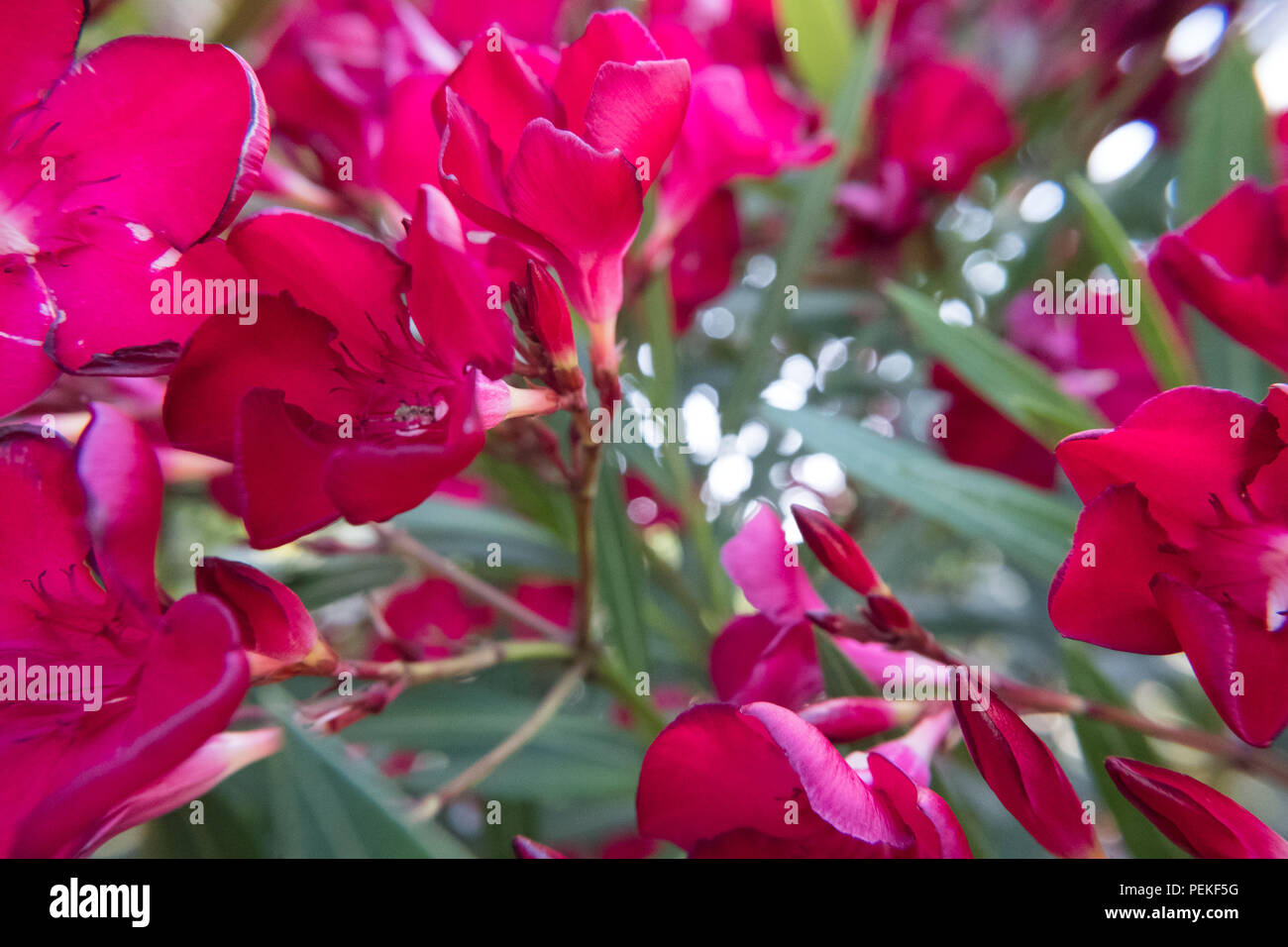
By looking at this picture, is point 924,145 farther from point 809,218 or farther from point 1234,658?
point 1234,658

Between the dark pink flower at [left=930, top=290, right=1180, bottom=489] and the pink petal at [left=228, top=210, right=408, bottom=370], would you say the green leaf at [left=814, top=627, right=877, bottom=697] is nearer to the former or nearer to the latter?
the pink petal at [left=228, top=210, right=408, bottom=370]

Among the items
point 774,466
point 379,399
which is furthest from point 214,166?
point 774,466

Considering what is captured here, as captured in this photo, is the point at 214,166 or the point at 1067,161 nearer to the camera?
the point at 214,166

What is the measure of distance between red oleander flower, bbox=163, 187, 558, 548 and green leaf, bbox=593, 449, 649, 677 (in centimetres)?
41

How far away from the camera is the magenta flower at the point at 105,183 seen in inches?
14.3

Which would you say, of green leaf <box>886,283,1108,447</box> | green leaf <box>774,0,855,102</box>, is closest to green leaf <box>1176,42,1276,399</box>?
green leaf <box>886,283,1108,447</box>

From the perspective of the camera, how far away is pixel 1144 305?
0.65m

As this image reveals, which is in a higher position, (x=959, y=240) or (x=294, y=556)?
(x=959, y=240)

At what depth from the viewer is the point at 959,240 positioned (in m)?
1.10

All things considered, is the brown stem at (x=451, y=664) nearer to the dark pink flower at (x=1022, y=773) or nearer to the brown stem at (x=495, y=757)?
the brown stem at (x=495, y=757)

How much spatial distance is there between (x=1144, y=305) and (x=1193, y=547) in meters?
0.35
